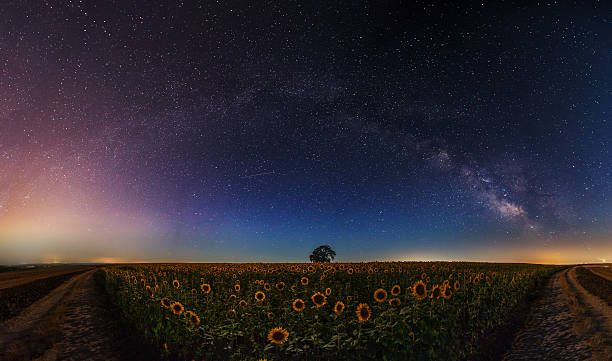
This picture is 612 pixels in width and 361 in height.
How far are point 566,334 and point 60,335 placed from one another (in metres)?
16.1

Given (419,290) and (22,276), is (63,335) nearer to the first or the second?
(419,290)

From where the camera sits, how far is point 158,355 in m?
8.24

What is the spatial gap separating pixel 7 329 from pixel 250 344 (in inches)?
375

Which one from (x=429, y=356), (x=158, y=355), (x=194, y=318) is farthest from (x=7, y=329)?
(x=429, y=356)

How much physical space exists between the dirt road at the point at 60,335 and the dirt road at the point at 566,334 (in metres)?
11.2

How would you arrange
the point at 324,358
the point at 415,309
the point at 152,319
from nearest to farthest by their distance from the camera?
the point at 324,358
the point at 415,309
the point at 152,319

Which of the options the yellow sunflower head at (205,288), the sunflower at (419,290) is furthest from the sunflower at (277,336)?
the yellow sunflower head at (205,288)

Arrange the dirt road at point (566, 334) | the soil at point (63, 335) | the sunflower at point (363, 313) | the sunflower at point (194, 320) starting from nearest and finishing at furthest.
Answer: the sunflower at point (363, 313) → the sunflower at point (194, 320) → the dirt road at point (566, 334) → the soil at point (63, 335)

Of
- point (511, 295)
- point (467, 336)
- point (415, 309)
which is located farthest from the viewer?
point (511, 295)

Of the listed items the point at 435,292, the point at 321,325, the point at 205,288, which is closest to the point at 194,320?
the point at 321,325

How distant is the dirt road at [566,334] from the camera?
806 centimetres

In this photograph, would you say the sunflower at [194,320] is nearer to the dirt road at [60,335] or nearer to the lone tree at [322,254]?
the dirt road at [60,335]

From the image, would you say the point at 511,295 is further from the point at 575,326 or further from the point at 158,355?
the point at 158,355

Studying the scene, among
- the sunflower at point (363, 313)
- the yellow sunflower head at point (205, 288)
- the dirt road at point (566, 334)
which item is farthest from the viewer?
the yellow sunflower head at point (205, 288)
